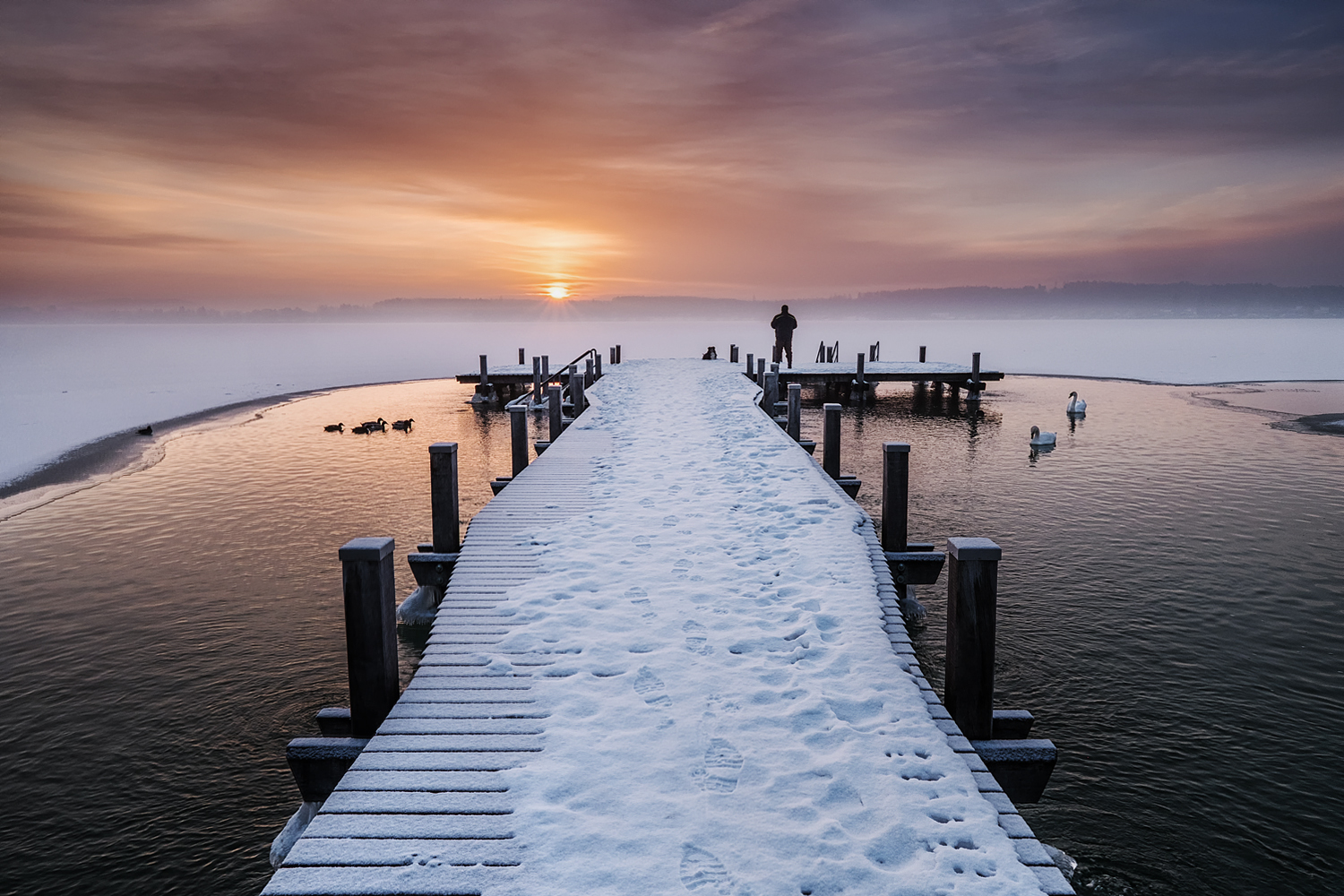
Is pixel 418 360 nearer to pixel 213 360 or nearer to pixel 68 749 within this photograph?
pixel 213 360

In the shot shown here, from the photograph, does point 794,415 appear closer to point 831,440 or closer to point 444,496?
point 831,440

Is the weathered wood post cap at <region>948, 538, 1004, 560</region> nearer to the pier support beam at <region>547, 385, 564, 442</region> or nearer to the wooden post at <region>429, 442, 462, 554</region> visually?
the wooden post at <region>429, 442, 462, 554</region>

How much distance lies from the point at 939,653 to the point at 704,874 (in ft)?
27.3

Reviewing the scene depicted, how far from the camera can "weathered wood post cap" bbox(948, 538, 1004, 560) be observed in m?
5.37

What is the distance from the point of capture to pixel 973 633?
5422 mm

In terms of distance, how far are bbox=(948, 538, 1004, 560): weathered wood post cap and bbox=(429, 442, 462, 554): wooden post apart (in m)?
6.04

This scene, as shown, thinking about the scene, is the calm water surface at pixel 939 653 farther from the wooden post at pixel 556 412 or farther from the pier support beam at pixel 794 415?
the wooden post at pixel 556 412

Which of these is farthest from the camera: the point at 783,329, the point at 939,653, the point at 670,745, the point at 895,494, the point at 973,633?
the point at 783,329

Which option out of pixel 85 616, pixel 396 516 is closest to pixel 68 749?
pixel 85 616

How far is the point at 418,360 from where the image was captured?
282 feet

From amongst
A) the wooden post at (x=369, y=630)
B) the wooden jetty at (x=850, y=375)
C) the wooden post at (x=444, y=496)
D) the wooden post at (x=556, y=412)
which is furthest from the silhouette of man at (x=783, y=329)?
the wooden post at (x=369, y=630)

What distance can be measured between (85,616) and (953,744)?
1367 centimetres

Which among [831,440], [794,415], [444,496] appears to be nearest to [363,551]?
[444,496]

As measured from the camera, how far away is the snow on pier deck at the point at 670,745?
12.2ft
